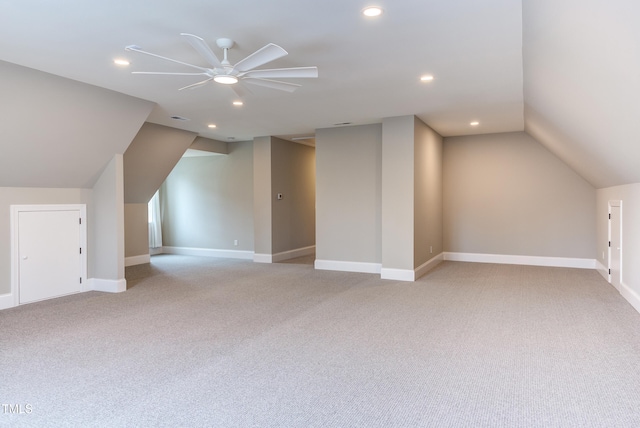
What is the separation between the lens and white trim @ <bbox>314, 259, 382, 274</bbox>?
25.3 ft

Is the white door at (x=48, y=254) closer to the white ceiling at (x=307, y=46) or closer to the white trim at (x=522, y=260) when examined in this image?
the white ceiling at (x=307, y=46)

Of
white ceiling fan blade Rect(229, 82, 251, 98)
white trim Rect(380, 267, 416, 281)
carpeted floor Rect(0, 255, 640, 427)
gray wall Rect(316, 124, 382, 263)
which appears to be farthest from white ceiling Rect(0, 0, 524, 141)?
carpeted floor Rect(0, 255, 640, 427)

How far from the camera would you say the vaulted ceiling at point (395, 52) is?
9.77 feet

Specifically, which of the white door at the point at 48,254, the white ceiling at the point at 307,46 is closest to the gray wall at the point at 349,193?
the white ceiling at the point at 307,46

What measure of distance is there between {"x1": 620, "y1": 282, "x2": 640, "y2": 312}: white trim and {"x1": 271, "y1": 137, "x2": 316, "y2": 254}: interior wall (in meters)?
6.23

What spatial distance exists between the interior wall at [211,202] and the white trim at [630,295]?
7.12m

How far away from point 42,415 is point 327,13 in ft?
11.3

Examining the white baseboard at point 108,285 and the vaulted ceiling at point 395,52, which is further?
the white baseboard at point 108,285

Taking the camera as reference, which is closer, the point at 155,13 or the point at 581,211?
the point at 155,13

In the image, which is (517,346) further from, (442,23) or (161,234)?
(161,234)

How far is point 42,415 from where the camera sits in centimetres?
266

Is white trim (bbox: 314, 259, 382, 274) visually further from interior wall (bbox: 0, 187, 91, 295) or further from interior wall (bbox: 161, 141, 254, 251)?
interior wall (bbox: 0, 187, 91, 295)

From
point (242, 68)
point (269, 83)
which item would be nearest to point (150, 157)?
point (269, 83)

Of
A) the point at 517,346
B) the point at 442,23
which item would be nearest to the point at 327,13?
the point at 442,23
